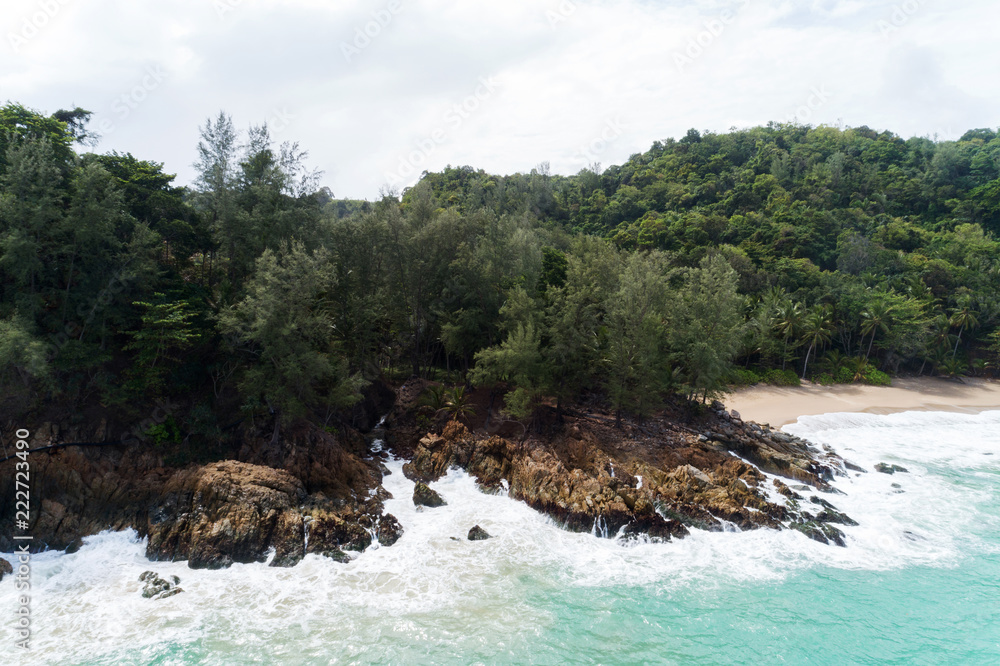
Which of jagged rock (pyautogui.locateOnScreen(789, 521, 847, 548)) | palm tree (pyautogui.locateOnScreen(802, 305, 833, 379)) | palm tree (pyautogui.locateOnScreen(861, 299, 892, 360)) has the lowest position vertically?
jagged rock (pyautogui.locateOnScreen(789, 521, 847, 548))

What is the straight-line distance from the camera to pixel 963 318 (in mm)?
46812

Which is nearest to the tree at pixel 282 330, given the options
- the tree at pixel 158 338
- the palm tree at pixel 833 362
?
the tree at pixel 158 338

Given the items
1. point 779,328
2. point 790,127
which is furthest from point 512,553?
point 790,127

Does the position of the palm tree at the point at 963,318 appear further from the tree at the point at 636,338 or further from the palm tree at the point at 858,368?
the tree at the point at 636,338

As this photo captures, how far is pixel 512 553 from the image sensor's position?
728 inches

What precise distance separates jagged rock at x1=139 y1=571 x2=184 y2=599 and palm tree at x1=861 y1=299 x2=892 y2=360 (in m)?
57.2

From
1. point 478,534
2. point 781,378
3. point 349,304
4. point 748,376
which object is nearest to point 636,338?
point 478,534

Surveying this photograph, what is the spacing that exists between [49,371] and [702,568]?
27.3m

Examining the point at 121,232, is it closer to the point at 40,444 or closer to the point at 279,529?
the point at 40,444

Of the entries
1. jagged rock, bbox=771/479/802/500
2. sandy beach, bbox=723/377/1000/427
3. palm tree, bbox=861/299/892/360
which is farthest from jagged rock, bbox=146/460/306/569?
palm tree, bbox=861/299/892/360

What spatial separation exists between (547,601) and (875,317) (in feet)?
155

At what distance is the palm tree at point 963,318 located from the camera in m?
46.8

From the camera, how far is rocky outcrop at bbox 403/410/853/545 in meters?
20.5

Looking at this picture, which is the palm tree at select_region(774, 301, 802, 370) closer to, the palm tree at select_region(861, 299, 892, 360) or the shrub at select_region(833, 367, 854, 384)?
the shrub at select_region(833, 367, 854, 384)
